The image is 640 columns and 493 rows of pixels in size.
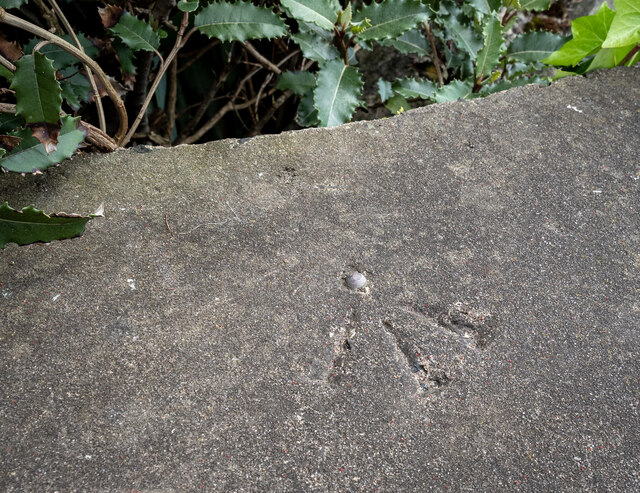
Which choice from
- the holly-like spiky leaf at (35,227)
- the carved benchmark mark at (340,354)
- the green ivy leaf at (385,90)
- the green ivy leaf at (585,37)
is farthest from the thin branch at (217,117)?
the carved benchmark mark at (340,354)

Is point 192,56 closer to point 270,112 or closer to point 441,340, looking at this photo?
point 270,112

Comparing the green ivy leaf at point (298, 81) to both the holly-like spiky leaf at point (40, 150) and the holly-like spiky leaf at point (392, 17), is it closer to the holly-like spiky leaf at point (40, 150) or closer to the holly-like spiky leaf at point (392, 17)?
the holly-like spiky leaf at point (392, 17)

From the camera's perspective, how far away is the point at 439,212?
1.18 meters

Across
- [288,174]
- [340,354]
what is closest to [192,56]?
[288,174]

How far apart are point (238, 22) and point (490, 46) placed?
0.72 meters

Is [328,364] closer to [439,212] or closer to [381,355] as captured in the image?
[381,355]

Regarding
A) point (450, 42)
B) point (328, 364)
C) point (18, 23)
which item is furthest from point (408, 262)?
point (450, 42)

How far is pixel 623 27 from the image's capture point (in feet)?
4.47

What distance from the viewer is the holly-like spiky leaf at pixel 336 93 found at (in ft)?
4.65

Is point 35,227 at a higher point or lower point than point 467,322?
higher

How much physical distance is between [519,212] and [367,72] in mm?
1203

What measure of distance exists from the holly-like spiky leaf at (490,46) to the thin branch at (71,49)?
1004 millimetres

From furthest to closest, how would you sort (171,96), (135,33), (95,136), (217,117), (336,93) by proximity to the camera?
(217,117), (171,96), (336,93), (135,33), (95,136)

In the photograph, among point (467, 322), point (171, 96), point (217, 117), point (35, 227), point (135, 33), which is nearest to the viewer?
point (35, 227)
